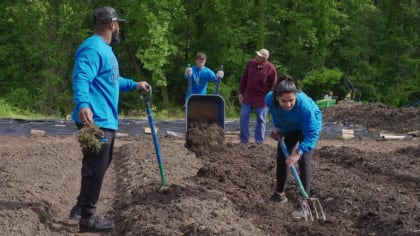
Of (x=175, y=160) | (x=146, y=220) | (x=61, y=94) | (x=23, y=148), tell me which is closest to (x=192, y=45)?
(x=61, y=94)

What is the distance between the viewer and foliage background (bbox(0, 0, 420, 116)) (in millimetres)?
28641

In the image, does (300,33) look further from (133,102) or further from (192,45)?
(133,102)

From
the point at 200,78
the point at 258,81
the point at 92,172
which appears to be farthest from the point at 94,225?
the point at 200,78

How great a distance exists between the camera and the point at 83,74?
210 inches

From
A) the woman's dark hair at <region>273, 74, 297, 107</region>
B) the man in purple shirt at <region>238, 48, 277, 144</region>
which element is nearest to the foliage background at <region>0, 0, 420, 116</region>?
the man in purple shirt at <region>238, 48, 277, 144</region>

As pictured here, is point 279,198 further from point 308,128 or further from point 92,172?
point 92,172

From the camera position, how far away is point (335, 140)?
47.8 ft

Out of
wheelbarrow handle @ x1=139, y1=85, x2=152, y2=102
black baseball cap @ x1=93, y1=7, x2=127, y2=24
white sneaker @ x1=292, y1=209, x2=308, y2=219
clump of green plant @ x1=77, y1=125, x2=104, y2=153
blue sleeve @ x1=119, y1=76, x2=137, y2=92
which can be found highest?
black baseball cap @ x1=93, y1=7, x2=127, y2=24

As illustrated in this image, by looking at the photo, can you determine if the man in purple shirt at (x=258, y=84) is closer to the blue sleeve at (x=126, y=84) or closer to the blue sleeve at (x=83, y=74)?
the blue sleeve at (x=126, y=84)

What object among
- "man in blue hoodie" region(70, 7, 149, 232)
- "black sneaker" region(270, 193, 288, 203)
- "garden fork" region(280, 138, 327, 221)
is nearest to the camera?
"man in blue hoodie" region(70, 7, 149, 232)

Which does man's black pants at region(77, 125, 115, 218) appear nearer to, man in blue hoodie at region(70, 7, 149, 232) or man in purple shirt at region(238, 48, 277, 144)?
man in blue hoodie at region(70, 7, 149, 232)

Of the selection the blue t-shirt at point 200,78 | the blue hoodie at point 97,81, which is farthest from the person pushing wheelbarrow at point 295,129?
the blue t-shirt at point 200,78

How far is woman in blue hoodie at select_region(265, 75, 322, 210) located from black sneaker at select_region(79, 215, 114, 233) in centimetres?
183

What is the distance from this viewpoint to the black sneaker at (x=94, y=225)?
555 centimetres
